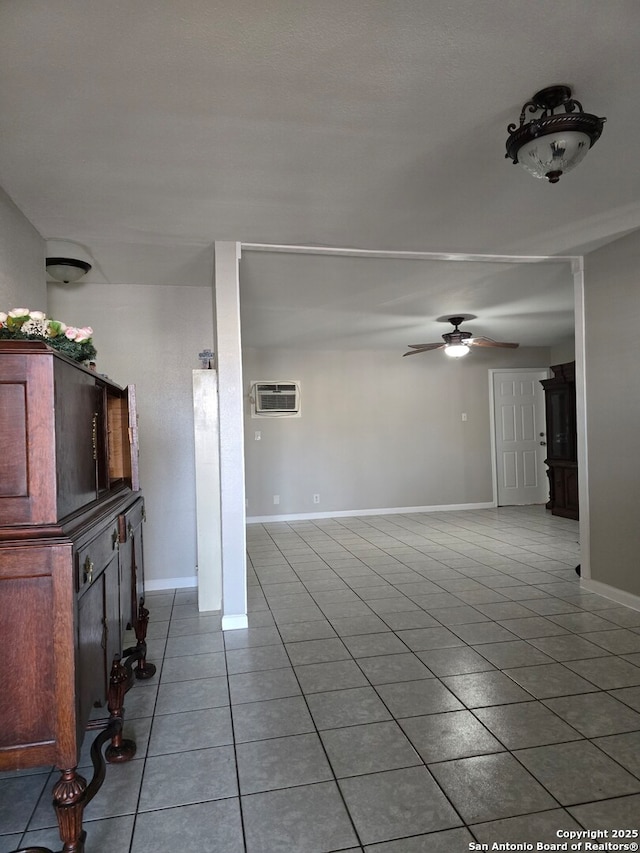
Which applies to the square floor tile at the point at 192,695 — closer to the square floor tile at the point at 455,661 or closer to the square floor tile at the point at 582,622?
the square floor tile at the point at 455,661

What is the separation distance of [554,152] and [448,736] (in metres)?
A: 2.18

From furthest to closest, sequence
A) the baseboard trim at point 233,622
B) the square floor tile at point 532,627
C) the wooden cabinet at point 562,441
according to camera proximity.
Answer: the wooden cabinet at point 562,441 < the baseboard trim at point 233,622 < the square floor tile at point 532,627

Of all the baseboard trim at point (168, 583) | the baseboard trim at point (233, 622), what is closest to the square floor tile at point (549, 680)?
the baseboard trim at point (233, 622)

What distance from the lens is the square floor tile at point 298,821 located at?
1479 mm

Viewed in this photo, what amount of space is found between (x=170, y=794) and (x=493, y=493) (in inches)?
263

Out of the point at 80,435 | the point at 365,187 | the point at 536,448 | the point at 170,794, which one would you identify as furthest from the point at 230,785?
the point at 536,448

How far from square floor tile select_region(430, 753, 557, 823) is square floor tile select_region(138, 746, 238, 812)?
0.71 m

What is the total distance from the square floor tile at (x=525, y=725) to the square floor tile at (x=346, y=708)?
16.5 inches

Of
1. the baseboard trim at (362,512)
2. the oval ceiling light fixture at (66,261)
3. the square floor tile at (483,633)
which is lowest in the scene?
the square floor tile at (483,633)

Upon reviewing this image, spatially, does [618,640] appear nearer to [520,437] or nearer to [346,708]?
[346,708]

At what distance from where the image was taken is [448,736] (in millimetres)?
1988

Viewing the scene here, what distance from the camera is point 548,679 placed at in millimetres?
2420

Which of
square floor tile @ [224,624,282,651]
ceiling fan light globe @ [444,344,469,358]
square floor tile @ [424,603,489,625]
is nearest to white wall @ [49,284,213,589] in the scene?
square floor tile @ [224,624,282,651]

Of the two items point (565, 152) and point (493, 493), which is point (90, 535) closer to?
point (565, 152)
